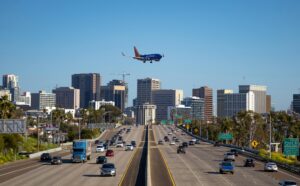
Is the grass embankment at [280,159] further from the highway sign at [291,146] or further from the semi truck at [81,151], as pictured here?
the semi truck at [81,151]

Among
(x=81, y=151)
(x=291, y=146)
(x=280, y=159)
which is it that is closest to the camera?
(x=291, y=146)

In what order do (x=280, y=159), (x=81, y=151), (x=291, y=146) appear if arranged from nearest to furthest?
(x=291, y=146)
(x=81, y=151)
(x=280, y=159)

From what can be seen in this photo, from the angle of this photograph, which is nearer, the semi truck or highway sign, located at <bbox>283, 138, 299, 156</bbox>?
highway sign, located at <bbox>283, 138, 299, 156</bbox>

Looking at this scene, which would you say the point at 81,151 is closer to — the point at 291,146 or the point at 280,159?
the point at 291,146

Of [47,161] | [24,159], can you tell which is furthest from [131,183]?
[24,159]

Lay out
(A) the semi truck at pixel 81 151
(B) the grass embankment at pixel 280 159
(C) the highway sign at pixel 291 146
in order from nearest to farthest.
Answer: (C) the highway sign at pixel 291 146
(A) the semi truck at pixel 81 151
(B) the grass embankment at pixel 280 159

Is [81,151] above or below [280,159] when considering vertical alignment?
above

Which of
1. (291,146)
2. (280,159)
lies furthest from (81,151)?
(280,159)

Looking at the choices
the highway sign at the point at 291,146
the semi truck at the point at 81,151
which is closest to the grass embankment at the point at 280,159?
the highway sign at the point at 291,146

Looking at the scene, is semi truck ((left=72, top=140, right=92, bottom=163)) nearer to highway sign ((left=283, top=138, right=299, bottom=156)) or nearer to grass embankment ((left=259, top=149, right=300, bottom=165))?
highway sign ((left=283, top=138, right=299, bottom=156))

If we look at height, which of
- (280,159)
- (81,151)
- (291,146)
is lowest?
(280,159)

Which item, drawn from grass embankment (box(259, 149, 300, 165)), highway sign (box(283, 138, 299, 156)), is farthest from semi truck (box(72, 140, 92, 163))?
grass embankment (box(259, 149, 300, 165))
